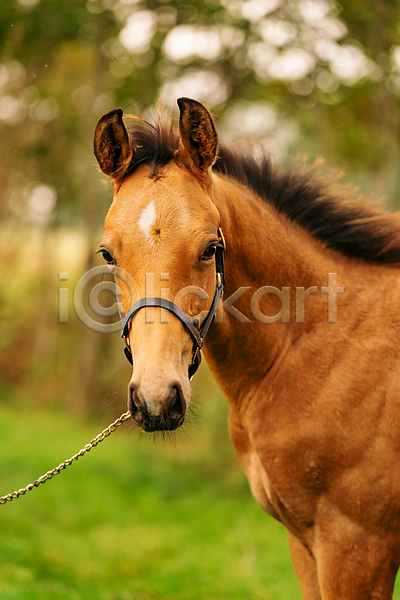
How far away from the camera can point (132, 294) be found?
8.22 feet

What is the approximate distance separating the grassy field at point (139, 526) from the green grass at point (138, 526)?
0.05 ft

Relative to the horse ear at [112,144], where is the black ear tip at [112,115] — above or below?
above

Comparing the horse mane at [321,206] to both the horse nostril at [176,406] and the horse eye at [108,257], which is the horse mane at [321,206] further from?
the horse nostril at [176,406]

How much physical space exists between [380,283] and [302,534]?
1.45m

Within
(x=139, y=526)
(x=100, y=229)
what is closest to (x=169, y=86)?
(x=100, y=229)

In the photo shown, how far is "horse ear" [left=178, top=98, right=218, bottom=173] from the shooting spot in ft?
8.75

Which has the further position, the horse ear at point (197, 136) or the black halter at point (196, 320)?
the horse ear at point (197, 136)

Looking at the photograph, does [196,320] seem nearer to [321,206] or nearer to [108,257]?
[108,257]

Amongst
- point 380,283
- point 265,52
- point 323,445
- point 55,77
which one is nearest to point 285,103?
point 265,52

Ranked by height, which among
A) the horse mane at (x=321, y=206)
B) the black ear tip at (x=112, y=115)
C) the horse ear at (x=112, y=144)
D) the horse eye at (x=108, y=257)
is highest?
the black ear tip at (x=112, y=115)

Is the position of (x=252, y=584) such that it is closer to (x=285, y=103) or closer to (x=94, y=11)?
(x=285, y=103)

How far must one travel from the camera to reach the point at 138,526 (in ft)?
22.5

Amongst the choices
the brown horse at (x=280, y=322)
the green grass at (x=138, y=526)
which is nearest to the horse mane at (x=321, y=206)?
the brown horse at (x=280, y=322)

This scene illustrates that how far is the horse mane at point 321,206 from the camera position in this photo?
3242 mm
